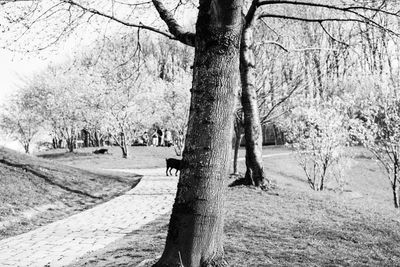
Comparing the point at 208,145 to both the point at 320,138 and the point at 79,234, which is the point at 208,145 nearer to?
the point at 79,234

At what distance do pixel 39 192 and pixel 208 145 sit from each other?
944cm

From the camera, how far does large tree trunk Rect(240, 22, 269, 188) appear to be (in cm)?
1161

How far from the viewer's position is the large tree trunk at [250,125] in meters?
11.6

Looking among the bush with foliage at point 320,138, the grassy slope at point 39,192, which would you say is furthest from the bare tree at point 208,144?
the bush with foliage at point 320,138

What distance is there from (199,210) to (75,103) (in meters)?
36.1

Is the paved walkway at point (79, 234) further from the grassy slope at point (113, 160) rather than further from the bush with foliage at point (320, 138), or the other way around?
the grassy slope at point (113, 160)

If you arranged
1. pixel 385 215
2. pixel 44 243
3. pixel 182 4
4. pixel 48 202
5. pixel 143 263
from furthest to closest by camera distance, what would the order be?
1. pixel 48 202
2. pixel 182 4
3. pixel 385 215
4. pixel 44 243
5. pixel 143 263

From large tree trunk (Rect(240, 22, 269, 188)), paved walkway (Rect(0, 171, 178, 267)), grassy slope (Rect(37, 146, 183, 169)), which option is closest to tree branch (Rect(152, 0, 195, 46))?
large tree trunk (Rect(240, 22, 269, 188))

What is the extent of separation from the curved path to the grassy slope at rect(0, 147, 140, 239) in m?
0.98

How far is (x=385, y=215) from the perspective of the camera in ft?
31.0

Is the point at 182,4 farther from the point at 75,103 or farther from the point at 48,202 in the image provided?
the point at 75,103

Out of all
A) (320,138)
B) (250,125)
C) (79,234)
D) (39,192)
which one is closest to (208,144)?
(79,234)

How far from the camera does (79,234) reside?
24.8 feet

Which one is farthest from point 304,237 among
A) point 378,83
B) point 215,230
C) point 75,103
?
point 75,103
